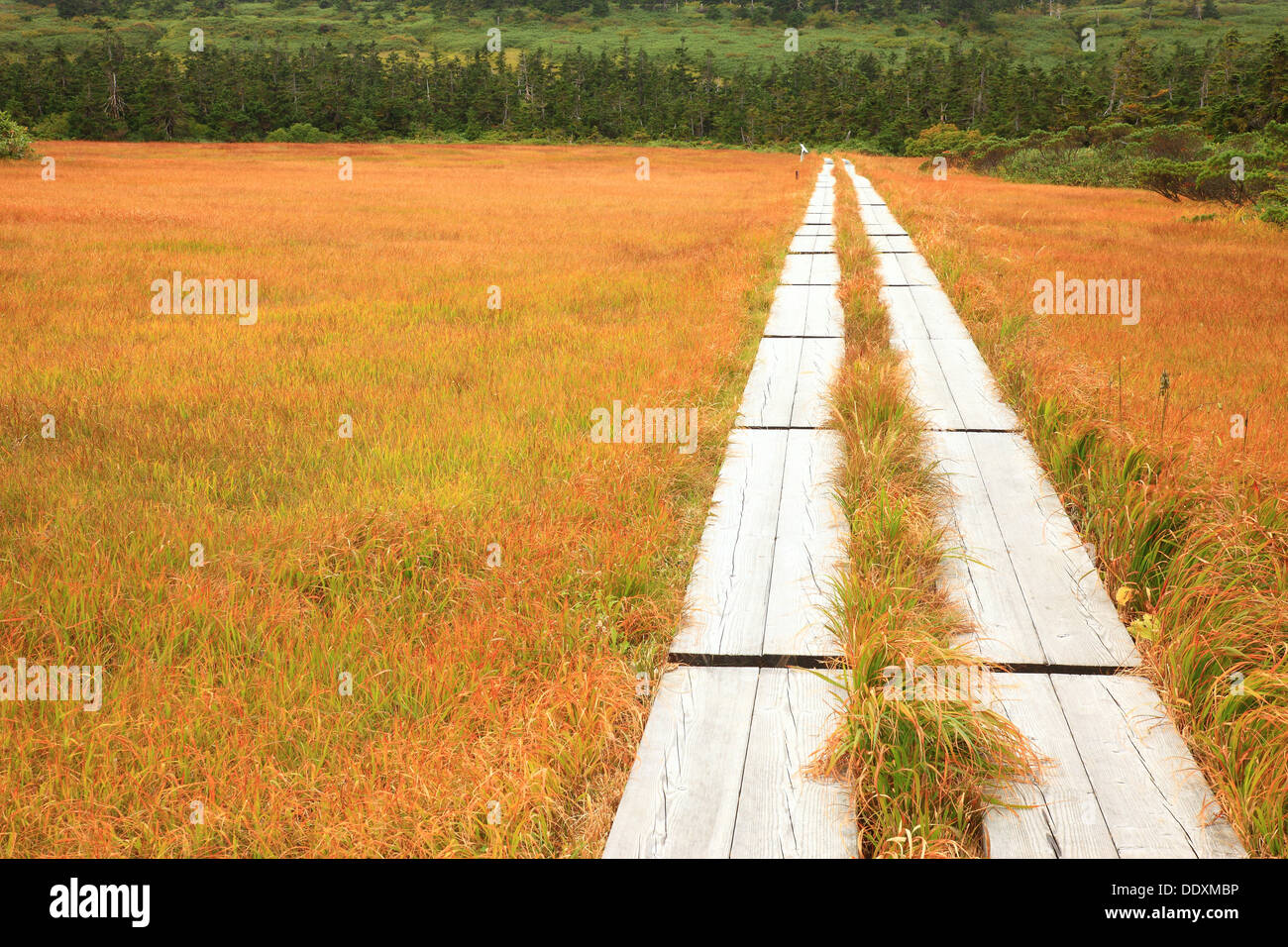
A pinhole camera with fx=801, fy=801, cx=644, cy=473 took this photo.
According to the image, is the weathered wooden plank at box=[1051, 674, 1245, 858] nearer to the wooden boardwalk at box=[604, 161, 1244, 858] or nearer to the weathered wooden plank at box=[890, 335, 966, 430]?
the wooden boardwalk at box=[604, 161, 1244, 858]

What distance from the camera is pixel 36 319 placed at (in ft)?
28.6

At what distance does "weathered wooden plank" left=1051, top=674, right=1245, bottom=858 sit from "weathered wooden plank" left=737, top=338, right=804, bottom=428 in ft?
10.4

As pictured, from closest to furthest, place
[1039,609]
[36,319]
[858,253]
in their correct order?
[1039,609] < [36,319] < [858,253]

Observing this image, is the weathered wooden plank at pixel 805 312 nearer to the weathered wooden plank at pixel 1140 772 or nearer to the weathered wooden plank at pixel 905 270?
the weathered wooden plank at pixel 905 270

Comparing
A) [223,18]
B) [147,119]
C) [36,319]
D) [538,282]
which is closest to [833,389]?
[538,282]

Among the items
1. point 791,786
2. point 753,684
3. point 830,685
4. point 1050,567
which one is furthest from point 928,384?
point 791,786

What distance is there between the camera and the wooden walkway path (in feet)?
7.16

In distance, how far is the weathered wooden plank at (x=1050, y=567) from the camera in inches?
121

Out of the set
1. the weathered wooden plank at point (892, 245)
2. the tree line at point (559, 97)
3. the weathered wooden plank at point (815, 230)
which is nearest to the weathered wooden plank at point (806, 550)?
the weathered wooden plank at point (892, 245)

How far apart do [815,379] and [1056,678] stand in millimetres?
4096

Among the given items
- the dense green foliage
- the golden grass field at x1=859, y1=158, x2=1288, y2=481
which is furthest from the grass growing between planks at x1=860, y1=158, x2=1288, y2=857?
the dense green foliage

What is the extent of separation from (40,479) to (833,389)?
5020 millimetres

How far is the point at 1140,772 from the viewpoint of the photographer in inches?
94.8

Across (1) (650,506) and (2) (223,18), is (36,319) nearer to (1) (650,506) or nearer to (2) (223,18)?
(1) (650,506)
